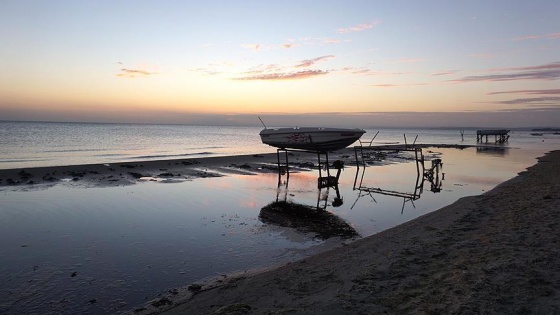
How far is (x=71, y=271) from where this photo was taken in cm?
877

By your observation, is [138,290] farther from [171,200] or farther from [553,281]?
[171,200]

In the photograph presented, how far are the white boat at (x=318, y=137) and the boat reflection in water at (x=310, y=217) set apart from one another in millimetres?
6269

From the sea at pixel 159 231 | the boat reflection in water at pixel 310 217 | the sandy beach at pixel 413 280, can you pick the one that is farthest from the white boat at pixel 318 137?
the sandy beach at pixel 413 280

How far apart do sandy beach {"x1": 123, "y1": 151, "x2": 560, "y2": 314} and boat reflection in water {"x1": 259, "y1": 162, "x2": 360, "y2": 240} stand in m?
2.24

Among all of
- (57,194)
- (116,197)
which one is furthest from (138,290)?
(57,194)

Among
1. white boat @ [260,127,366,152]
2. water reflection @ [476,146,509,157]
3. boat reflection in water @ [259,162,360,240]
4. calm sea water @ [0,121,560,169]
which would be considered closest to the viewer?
boat reflection in water @ [259,162,360,240]

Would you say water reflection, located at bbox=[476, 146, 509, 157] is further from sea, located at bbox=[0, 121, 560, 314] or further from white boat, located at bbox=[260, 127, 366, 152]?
white boat, located at bbox=[260, 127, 366, 152]

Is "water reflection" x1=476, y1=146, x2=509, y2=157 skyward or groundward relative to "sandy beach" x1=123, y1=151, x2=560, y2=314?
groundward

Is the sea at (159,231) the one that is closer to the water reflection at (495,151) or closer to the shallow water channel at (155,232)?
the shallow water channel at (155,232)

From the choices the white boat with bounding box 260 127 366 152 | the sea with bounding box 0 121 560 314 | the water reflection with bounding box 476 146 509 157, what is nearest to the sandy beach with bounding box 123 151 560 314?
the sea with bounding box 0 121 560 314

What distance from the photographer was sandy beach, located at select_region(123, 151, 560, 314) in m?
5.78

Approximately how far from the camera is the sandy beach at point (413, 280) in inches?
228

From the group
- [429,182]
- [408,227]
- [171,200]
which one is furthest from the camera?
[429,182]

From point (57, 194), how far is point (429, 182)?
23.8 metres
